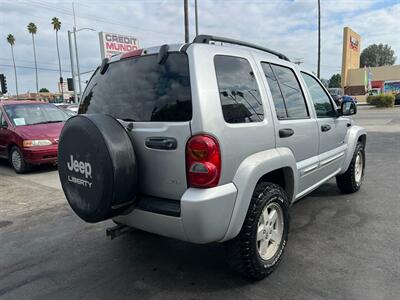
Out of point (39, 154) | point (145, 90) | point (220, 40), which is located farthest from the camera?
point (39, 154)

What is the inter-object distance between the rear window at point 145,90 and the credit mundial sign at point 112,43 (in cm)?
1878

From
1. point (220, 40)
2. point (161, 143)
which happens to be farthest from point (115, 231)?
point (220, 40)

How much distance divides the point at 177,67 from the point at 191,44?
0.21m

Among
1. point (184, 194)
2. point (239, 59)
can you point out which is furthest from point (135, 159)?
point (239, 59)

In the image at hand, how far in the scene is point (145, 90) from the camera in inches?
118

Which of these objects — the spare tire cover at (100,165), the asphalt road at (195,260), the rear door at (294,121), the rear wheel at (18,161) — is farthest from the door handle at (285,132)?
the rear wheel at (18,161)

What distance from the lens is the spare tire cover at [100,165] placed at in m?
2.69

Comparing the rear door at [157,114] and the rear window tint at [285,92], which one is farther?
the rear window tint at [285,92]

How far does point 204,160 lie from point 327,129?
2.34 meters

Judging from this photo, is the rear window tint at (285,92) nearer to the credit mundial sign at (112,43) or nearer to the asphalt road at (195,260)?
the asphalt road at (195,260)

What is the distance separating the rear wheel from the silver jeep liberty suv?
5518mm

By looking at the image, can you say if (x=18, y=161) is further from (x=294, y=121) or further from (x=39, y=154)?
(x=294, y=121)

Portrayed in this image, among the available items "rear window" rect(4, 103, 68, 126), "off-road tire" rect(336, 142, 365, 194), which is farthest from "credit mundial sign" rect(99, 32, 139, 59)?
"off-road tire" rect(336, 142, 365, 194)

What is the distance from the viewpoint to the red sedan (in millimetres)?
8047
